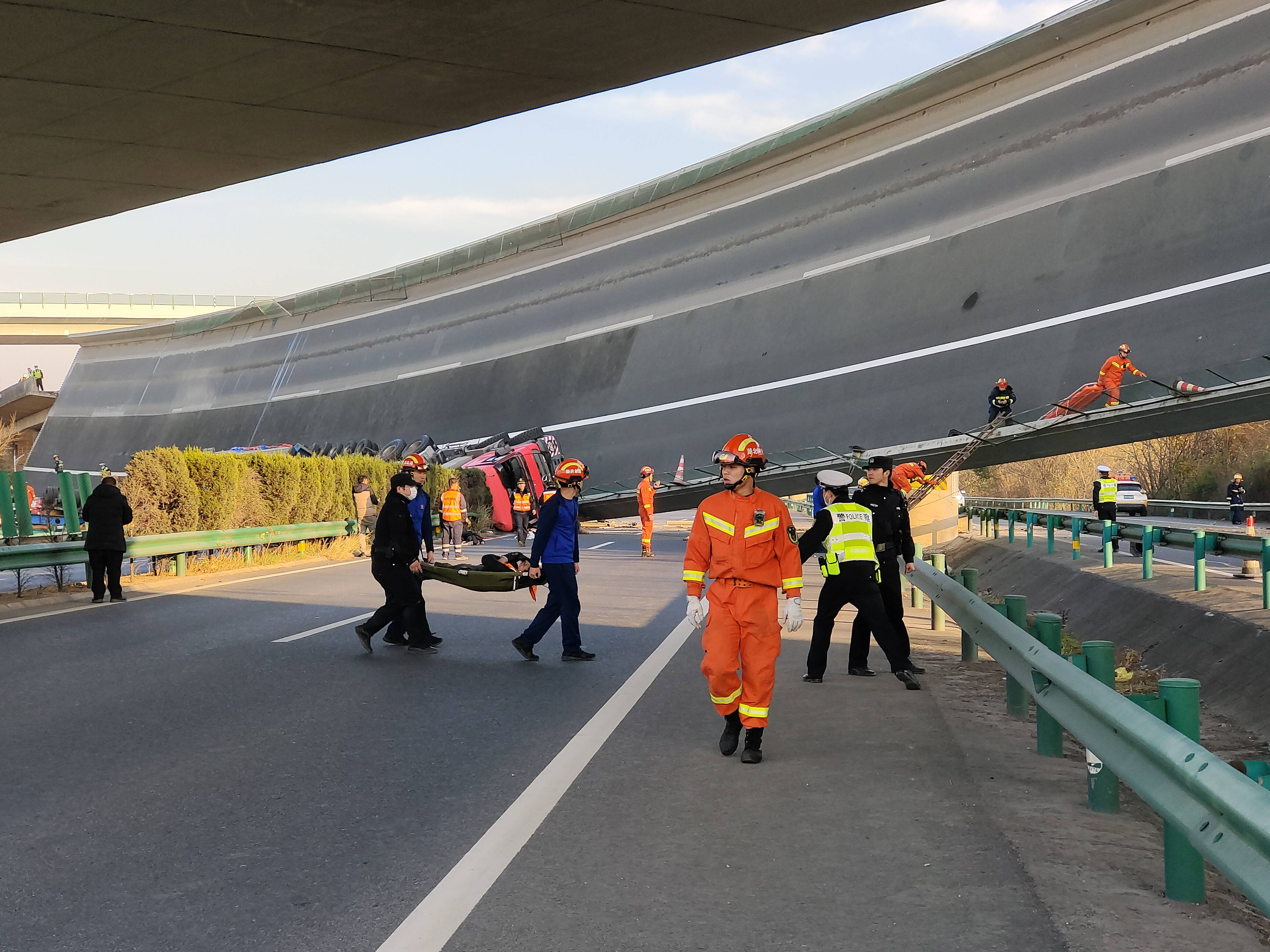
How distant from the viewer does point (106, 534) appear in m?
15.9

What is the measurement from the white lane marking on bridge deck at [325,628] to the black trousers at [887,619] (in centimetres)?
533

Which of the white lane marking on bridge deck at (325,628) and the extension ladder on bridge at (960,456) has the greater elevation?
the extension ladder on bridge at (960,456)

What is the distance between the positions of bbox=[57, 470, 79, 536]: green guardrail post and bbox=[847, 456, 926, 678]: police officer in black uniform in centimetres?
1411

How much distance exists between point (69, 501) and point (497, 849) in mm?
17582

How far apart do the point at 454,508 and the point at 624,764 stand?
1908cm

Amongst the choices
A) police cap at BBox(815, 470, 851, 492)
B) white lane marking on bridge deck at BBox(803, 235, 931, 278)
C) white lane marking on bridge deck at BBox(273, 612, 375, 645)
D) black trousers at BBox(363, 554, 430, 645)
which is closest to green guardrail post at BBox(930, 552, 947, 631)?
police cap at BBox(815, 470, 851, 492)

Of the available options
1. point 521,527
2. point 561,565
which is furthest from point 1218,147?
point 561,565

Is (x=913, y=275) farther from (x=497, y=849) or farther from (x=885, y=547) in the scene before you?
(x=497, y=849)

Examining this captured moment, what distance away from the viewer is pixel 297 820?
5.69m

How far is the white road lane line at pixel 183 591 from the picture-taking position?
14.2 metres

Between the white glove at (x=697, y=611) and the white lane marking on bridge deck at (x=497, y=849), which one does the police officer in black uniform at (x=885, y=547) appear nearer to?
the white lane marking on bridge deck at (x=497, y=849)

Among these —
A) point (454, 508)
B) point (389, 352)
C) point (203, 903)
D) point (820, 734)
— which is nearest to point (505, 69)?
point (820, 734)

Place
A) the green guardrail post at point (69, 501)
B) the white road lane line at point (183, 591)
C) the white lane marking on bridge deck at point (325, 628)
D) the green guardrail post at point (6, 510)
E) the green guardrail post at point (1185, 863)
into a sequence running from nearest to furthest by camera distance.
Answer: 1. the green guardrail post at point (1185, 863)
2. the white lane marking on bridge deck at point (325, 628)
3. the white road lane line at point (183, 591)
4. the green guardrail post at point (6, 510)
5. the green guardrail post at point (69, 501)

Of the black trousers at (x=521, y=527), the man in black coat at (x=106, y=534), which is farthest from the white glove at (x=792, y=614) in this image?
the black trousers at (x=521, y=527)
